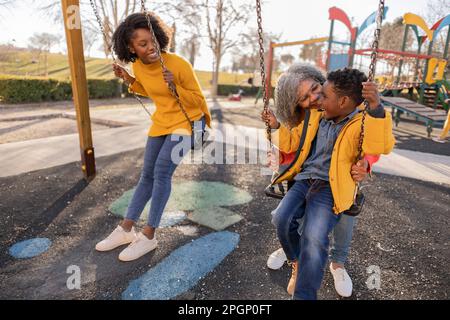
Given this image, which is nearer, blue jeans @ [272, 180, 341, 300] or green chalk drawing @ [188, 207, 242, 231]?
blue jeans @ [272, 180, 341, 300]

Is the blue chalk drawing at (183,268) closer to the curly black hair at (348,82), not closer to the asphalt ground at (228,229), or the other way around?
the asphalt ground at (228,229)

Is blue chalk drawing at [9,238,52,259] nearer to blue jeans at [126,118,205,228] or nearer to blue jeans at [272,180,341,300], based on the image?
blue jeans at [126,118,205,228]

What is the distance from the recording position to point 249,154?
211 inches

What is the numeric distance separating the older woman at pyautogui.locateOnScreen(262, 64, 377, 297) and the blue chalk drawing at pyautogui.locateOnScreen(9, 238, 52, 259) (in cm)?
178

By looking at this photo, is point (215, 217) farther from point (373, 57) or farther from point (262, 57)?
point (373, 57)

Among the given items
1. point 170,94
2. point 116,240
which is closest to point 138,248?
point 116,240

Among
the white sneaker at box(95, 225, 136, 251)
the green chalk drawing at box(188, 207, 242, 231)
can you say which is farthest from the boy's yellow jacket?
the white sneaker at box(95, 225, 136, 251)

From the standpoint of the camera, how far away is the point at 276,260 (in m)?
2.21

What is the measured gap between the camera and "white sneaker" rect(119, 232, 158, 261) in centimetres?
223

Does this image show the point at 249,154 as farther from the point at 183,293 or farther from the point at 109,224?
the point at 183,293

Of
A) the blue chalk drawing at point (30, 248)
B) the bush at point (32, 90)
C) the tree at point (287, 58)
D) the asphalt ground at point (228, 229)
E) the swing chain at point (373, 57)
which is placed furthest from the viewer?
the tree at point (287, 58)

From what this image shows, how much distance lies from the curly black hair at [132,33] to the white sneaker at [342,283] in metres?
1.90

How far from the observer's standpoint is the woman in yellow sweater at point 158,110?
7.11 ft

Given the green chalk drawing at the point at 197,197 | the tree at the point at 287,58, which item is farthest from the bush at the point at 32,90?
the tree at the point at 287,58
